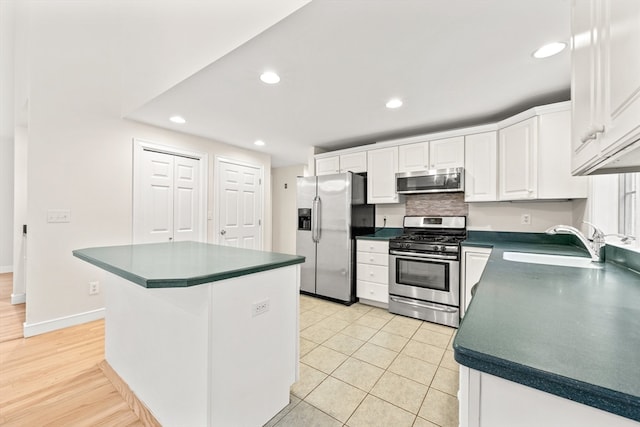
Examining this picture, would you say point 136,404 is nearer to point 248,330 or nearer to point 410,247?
point 248,330

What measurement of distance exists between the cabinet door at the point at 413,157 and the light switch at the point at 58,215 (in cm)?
376

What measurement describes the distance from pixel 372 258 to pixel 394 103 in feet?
6.08

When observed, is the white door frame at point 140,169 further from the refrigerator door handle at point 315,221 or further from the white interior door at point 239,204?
the refrigerator door handle at point 315,221

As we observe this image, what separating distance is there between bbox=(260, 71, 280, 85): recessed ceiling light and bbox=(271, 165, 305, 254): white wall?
3801 mm

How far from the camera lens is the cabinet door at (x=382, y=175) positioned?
3.57 m

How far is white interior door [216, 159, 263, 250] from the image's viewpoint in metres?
4.25

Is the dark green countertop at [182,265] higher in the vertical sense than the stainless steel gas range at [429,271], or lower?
higher

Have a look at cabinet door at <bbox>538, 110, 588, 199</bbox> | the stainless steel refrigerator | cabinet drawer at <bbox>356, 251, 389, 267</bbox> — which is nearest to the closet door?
the stainless steel refrigerator

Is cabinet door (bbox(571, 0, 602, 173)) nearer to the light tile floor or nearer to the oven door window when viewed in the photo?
the light tile floor

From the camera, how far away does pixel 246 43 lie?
1.75m

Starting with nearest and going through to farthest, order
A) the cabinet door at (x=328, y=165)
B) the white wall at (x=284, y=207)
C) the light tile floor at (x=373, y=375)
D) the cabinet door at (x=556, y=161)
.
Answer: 1. the light tile floor at (x=373, y=375)
2. the cabinet door at (x=556, y=161)
3. the cabinet door at (x=328, y=165)
4. the white wall at (x=284, y=207)

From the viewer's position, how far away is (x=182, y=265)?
144 cm

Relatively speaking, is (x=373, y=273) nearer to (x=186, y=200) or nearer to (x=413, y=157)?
(x=413, y=157)

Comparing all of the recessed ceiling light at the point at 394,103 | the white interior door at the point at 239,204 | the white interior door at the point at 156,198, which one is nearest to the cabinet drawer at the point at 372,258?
the recessed ceiling light at the point at 394,103
